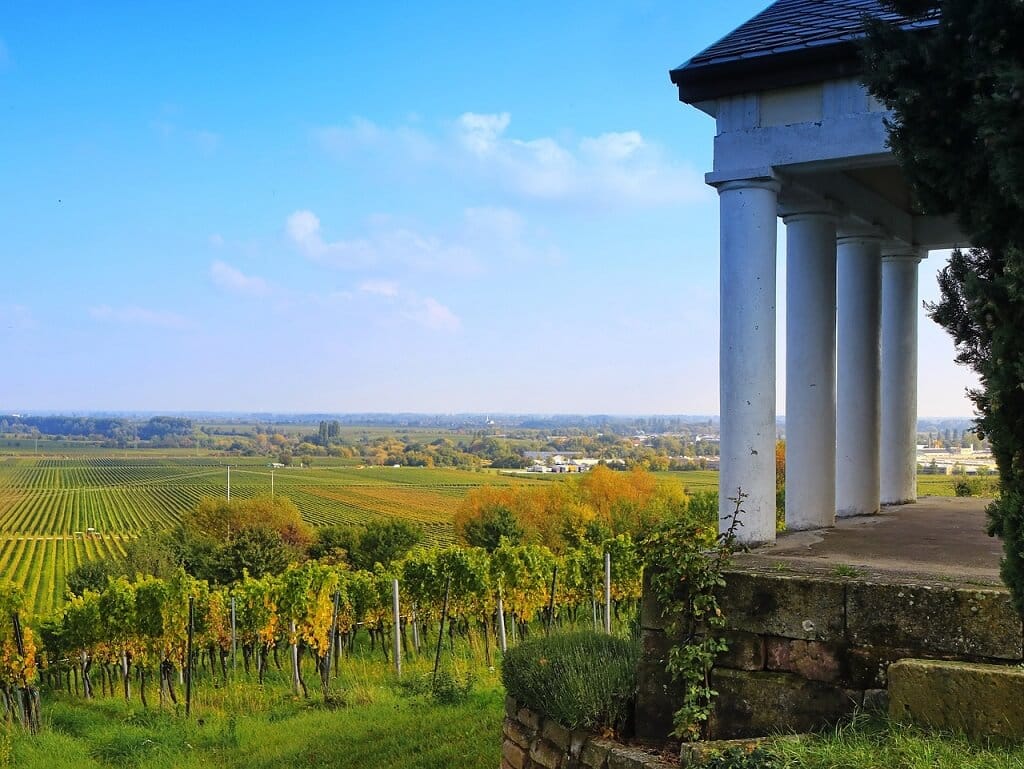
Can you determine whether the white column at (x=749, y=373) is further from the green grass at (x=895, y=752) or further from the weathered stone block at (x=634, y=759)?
the green grass at (x=895, y=752)

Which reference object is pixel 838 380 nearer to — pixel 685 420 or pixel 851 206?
pixel 851 206

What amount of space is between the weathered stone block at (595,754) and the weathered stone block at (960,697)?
1.56 metres

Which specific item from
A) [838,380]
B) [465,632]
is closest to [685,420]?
[465,632]

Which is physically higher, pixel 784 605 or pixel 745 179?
pixel 745 179

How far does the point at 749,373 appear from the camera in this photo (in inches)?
227

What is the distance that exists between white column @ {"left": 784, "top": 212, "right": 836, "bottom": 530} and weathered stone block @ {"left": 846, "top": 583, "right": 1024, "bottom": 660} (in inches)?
108

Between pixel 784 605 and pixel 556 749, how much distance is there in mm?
1643

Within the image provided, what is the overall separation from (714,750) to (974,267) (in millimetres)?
2276

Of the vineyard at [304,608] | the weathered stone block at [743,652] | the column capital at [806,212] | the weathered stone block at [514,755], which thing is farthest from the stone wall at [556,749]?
the vineyard at [304,608]

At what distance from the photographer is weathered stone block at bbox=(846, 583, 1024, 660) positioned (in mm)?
3945

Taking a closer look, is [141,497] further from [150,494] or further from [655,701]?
[655,701]

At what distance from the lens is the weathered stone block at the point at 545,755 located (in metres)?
5.12

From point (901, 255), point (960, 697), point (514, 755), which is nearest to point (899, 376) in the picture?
point (901, 255)

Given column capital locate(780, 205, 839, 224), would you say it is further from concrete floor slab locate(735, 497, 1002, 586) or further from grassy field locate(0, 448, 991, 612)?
grassy field locate(0, 448, 991, 612)
